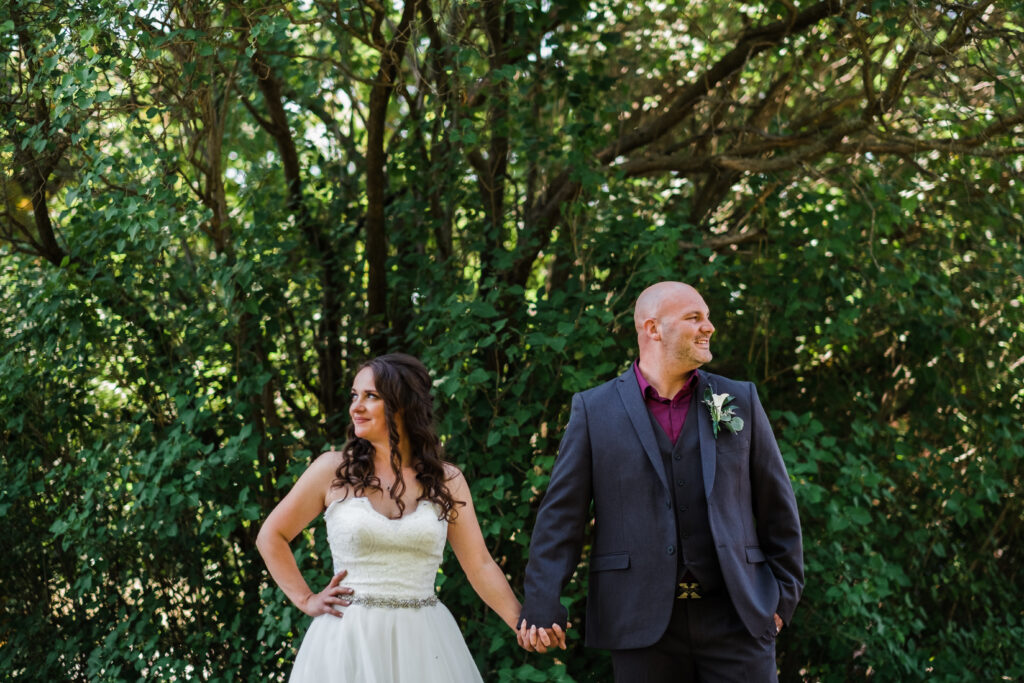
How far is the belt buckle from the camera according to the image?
321cm

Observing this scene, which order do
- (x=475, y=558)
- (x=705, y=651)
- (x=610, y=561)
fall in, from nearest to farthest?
(x=705, y=651) < (x=610, y=561) < (x=475, y=558)

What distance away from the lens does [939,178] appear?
5879 mm

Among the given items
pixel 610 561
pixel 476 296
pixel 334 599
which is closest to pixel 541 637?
pixel 610 561

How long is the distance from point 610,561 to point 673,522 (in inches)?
9.5

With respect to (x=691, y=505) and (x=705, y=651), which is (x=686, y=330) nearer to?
(x=691, y=505)

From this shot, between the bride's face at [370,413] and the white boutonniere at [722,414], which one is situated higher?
the bride's face at [370,413]

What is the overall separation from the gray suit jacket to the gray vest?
3cm

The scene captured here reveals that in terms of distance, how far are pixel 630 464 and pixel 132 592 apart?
3.44 metres

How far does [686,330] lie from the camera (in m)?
3.35

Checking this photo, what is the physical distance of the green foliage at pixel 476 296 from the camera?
198 inches

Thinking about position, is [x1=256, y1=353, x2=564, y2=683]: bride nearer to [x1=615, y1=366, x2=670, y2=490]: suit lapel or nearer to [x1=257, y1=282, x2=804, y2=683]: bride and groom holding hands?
[x1=257, y1=282, x2=804, y2=683]: bride and groom holding hands

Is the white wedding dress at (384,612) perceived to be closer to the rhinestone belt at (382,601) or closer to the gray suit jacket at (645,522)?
the rhinestone belt at (382,601)

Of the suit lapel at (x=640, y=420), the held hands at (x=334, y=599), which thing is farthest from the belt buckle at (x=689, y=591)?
the held hands at (x=334, y=599)

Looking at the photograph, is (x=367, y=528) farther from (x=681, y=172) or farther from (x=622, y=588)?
(x=681, y=172)
